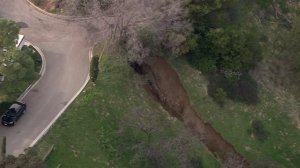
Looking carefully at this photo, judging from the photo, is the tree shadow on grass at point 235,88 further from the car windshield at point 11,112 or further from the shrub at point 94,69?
the car windshield at point 11,112

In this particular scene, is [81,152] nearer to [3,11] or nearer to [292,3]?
[3,11]

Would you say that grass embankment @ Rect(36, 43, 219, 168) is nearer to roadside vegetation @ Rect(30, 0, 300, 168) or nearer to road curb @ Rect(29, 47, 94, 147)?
roadside vegetation @ Rect(30, 0, 300, 168)

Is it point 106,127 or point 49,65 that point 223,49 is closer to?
point 106,127

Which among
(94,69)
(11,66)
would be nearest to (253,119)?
(94,69)

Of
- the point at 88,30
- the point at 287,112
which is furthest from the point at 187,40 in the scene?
the point at 287,112

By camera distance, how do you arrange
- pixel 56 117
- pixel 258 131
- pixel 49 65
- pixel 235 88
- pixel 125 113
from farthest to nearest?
pixel 235 88 < pixel 258 131 < pixel 49 65 < pixel 125 113 < pixel 56 117

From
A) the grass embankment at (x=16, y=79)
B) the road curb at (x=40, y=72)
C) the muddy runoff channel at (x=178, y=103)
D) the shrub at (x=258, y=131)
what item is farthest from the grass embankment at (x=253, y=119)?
the grass embankment at (x=16, y=79)
